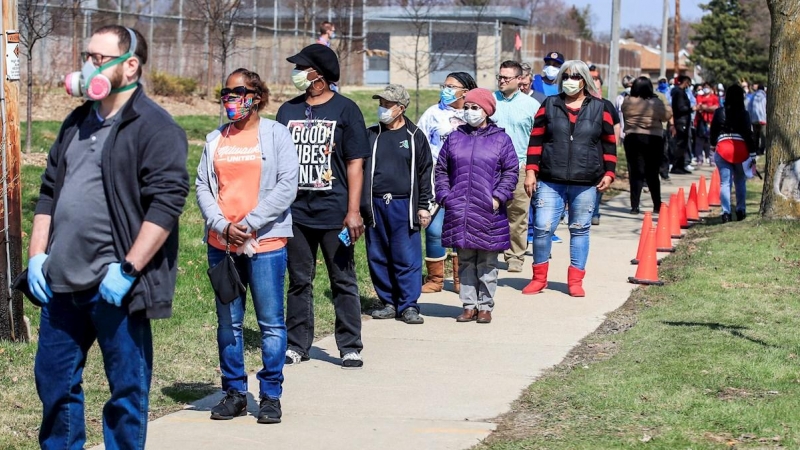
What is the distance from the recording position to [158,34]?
107 ft

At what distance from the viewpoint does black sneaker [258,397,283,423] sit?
619 centimetres

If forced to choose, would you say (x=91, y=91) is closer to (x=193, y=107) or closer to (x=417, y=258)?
(x=417, y=258)

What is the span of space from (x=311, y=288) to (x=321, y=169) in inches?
30.8

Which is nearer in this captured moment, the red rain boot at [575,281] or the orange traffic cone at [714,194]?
the red rain boot at [575,281]

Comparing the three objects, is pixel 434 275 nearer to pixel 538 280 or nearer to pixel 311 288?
pixel 538 280

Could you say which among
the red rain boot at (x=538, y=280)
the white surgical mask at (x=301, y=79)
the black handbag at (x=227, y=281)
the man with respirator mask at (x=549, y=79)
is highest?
the man with respirator mask at (x=549, y=79)

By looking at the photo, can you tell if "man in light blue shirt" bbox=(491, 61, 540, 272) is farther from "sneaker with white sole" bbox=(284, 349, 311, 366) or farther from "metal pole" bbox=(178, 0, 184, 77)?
"metal pole" bbox=(178, 0, 184, 77)

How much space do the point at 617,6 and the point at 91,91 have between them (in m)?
18.4

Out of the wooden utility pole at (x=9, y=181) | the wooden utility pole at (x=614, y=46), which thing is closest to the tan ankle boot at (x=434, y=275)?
the wooden utility pole at (x=9, y=181)

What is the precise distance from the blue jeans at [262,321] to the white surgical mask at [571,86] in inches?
175

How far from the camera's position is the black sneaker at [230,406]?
6.25 m

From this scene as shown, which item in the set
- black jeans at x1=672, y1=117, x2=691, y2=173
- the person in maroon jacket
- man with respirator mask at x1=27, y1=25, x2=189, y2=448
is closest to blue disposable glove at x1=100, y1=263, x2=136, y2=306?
man with respirator mask at x1=27, y1=25, x2=189, y2=448

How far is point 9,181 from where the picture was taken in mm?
7727

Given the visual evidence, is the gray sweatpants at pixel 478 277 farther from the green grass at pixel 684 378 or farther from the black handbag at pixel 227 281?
the black handbag at pixel 227 281
